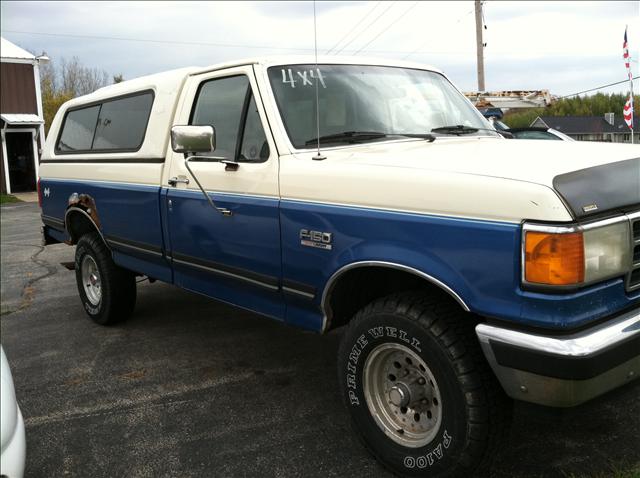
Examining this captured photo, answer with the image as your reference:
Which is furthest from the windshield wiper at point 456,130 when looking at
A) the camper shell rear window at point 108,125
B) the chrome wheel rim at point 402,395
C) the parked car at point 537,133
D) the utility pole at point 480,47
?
the utility pole at point 480,47

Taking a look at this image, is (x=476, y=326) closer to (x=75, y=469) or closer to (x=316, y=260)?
(x=316, y=260)

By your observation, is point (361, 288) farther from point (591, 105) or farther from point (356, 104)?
point (591, 105)

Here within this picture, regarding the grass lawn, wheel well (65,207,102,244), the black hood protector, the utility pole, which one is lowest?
the grass lawn

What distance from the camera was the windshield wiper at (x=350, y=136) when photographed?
3.41m

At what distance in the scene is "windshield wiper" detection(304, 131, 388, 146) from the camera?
11.2ft

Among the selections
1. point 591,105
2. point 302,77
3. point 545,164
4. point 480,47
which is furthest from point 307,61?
point 480,47

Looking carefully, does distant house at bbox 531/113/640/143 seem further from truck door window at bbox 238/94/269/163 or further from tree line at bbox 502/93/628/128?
truck door window at bbox 238/94/269/163

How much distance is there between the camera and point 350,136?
11.4 ft

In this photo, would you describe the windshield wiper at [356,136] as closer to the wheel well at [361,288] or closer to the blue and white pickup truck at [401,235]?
the blue and white pickup truck at [401,235]

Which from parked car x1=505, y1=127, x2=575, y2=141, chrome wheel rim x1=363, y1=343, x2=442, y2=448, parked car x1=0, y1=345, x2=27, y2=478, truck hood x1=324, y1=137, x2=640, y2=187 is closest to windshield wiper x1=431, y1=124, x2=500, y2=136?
Answer: truck hood x1=324, y1=137, x2=640, y2=187

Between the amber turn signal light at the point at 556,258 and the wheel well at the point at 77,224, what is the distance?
14.1ft

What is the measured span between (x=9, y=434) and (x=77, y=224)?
12.4ft

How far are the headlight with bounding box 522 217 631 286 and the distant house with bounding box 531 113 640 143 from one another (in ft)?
7.37

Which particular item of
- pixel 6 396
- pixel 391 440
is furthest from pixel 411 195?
pixel 6 396
